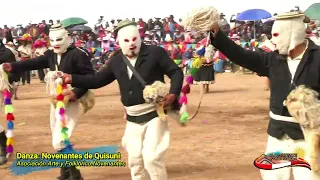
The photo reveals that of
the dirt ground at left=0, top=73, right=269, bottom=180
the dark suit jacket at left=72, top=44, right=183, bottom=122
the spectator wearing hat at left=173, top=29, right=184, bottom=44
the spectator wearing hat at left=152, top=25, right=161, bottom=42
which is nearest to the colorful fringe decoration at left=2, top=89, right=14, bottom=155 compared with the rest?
the dirt ground at left=0, top=73, right=269, bottom=180

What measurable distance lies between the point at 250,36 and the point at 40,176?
21.9 metres

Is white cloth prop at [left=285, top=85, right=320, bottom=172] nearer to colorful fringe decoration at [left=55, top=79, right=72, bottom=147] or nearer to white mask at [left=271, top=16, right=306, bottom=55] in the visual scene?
white mask at [left=271, top=16, right=306, bottom=55]

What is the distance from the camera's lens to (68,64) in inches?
314

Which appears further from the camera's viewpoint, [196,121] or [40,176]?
[196,121]

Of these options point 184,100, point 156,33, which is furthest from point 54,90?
point 156,33

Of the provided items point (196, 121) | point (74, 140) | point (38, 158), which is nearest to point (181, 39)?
point (196, 121)

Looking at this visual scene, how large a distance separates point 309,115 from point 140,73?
235 cm

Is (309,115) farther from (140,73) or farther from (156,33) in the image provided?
(156,33)

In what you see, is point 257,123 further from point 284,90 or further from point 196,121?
point 284,90

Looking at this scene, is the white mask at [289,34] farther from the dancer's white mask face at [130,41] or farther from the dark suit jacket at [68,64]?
the dark suit jacket at [68,64]

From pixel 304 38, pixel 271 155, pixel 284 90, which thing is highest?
pixel 304 38

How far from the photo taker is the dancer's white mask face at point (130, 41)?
266 inches

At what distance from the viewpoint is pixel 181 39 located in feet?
97.7

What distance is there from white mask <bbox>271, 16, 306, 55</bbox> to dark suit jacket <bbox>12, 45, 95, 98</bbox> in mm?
3455
